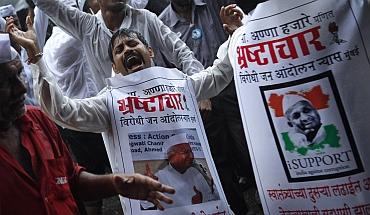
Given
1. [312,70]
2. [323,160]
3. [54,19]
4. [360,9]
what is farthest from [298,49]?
[54,19]

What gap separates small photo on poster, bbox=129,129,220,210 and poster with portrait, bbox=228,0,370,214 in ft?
1.02

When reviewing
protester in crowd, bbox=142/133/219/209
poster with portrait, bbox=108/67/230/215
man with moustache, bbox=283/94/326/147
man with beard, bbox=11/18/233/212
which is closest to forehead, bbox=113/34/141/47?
man with beard, bbox=11/18/233/212

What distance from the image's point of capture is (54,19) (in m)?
4.32

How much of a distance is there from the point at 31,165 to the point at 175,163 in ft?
2.78

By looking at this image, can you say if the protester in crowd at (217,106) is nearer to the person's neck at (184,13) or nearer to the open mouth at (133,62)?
the person's neck at (184,13)

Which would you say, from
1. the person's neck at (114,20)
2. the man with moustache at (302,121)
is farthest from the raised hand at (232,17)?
the person's neck at (114,20)

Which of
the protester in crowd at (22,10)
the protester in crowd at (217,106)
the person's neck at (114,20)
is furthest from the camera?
the protester in crowd at (22,10)

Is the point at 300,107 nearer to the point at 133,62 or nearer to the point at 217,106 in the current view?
the point at 133,62

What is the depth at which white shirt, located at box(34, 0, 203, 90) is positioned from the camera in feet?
13.7

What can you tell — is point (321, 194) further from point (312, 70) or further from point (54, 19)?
point (54, 19)

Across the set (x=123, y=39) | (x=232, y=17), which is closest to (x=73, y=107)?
(x=123, y=39)

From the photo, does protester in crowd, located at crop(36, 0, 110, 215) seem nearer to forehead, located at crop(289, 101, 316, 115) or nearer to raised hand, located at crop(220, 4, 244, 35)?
raised hand, located at crop(220, 4, 244, 35)

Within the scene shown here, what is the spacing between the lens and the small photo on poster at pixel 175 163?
287 cm

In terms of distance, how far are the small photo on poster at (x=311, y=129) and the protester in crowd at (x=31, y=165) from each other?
594mm
